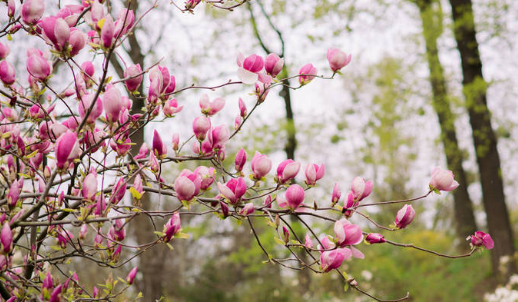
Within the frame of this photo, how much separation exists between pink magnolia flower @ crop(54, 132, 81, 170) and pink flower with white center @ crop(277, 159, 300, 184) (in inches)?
22.0

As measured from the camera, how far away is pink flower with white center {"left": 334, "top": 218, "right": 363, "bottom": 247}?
1.08 m

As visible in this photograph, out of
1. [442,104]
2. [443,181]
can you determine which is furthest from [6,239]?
[442,104]

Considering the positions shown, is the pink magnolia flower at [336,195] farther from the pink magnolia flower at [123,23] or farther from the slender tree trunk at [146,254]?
the slender tree trunk at [146,254]

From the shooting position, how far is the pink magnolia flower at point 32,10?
1.16 m

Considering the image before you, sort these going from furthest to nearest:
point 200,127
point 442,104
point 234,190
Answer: point 442,104, point 200,127, point 234,190

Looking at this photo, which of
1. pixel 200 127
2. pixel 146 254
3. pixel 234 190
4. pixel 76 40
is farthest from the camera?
pixel 146 254

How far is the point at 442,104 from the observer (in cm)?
796

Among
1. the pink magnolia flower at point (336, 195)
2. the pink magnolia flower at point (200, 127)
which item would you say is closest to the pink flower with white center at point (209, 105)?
the pink magnolia flower at point (200, 127)

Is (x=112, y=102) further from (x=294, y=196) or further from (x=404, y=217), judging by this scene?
(x=404, y=217)

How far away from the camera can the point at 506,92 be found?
7961 mm

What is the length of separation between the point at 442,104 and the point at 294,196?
25.0 ft

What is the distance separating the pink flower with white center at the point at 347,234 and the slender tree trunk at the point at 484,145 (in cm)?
633

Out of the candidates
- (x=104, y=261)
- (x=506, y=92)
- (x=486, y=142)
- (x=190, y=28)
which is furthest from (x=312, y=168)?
(x=506, y=92)

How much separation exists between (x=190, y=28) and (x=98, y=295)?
4.85m
